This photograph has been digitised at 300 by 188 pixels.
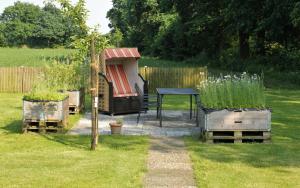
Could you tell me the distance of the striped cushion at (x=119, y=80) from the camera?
16117 mm

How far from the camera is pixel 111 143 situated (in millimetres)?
10484

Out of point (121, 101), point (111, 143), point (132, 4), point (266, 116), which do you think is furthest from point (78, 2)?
point (132, 4)

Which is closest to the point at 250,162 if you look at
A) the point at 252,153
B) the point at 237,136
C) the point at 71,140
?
the point at 252,153

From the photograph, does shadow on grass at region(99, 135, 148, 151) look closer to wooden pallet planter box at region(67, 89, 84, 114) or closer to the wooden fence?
wooden pallet planter box at region(67, 89, 84, 114)

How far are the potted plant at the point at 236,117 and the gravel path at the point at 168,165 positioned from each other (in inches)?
30.0

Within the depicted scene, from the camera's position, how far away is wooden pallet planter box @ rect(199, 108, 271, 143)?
10.5 meters

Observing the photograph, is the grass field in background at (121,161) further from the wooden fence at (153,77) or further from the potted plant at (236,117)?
the wooden fence at (153,77)

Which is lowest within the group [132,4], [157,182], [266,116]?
[157,182]

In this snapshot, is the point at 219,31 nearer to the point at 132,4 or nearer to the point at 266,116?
the point at 132,4

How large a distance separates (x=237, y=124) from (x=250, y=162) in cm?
185

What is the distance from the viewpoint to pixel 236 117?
34.6 ft

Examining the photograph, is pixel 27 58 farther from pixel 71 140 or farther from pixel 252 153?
pixel 252 153

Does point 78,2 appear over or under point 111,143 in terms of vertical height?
over

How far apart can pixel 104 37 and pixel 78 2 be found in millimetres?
835
